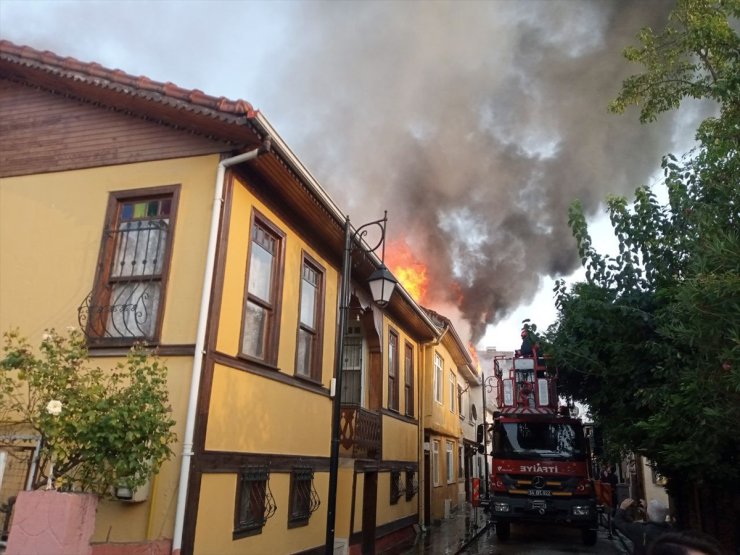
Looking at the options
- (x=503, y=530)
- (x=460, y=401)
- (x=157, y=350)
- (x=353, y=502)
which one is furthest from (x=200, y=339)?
(x=460, y=401)

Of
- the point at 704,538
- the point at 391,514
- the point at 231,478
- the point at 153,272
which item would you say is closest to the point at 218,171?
the point at 153,272

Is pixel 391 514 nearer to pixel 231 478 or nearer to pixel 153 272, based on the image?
pixel 231 478

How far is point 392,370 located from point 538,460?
14.3 ft

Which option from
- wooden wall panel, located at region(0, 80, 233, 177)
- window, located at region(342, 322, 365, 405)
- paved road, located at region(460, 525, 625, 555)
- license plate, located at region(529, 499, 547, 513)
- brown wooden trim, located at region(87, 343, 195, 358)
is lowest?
paved road, located at region(460, 525, 625, 555)

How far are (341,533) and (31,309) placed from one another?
6.87 meters

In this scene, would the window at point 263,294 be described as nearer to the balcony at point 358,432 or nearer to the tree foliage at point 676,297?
the balcony at point 358,432

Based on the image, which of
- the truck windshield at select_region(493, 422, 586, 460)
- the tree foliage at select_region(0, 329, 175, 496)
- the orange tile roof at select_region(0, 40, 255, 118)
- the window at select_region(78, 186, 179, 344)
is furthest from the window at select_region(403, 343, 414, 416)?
the tree foliage at select_region(0, 329, 175, 496)

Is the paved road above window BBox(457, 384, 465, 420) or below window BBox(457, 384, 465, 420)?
below

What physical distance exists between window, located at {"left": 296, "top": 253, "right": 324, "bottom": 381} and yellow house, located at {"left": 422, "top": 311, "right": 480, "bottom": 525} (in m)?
8.92

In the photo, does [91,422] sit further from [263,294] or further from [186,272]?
[263,294]

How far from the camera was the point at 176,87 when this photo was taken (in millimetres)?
7664

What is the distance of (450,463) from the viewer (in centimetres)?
2330

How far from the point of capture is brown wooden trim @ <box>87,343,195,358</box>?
691cm

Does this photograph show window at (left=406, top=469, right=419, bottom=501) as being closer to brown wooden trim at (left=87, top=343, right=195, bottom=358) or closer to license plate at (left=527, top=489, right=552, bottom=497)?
license plate at (left=527, top=489, right=552, bottom=497)
